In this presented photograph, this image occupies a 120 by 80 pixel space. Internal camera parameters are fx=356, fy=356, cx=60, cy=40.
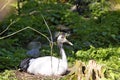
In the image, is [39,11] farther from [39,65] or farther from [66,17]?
[39,65]

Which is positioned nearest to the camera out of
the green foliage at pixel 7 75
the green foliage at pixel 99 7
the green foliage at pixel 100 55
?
the green foliage at pixel 7 75

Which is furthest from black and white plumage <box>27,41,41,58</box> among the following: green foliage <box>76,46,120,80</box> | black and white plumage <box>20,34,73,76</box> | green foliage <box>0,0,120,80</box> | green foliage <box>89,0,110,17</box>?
green foliage <box>89,0,110,17</box>

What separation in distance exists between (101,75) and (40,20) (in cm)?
714

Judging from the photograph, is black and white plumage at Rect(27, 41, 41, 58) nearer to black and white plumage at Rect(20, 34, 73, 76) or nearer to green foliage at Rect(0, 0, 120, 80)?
green foliage at Rect(0, 0, 120, 80)

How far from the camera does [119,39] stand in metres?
9.86

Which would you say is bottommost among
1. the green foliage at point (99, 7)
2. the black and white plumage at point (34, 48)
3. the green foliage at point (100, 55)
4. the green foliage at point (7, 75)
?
the green foliage at point (100, 55)

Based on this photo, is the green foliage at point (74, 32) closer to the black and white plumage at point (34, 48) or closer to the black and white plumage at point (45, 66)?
the black and white plumage at point (34, 48)

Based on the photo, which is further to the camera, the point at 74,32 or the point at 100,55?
the point at 74,32

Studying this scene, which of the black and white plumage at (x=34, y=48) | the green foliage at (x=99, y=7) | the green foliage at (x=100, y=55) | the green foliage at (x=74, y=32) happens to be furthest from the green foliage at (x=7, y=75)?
the green foliage at (x=99, y=7)

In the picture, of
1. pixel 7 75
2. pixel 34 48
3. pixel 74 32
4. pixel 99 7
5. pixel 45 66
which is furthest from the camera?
pixel 99 7

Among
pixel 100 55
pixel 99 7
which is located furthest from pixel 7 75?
pixel 99 7

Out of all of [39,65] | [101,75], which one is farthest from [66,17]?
[101,75]

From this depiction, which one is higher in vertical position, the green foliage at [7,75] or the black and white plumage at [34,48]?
the green foliage at [7,75]

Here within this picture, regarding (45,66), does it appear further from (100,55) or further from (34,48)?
(34,48)
